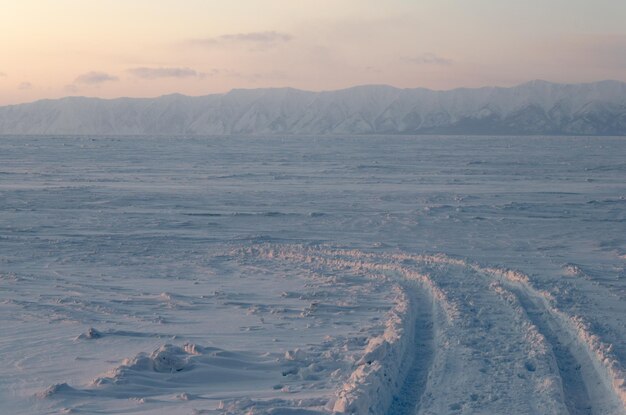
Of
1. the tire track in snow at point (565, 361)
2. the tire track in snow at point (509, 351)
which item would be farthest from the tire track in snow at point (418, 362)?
the tire track in snow at point (565, 361)

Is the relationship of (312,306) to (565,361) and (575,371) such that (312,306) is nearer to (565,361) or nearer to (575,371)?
(565,361)

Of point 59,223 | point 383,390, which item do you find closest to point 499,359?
point 383,390

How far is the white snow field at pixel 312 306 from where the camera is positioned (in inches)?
219

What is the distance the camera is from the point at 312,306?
342 inches

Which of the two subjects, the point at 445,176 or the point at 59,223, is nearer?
the point at 59,223

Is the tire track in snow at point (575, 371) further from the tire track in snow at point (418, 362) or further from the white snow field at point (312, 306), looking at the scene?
the tire track in snow at point (418, 362)

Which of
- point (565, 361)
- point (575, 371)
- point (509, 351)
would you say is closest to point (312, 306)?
point (509, 351)

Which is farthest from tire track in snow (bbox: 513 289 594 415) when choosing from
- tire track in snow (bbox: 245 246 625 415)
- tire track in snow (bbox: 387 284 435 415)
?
tire track in snow (bbox: 387 284 435 415)

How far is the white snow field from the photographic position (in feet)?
18.3

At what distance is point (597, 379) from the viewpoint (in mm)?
5824

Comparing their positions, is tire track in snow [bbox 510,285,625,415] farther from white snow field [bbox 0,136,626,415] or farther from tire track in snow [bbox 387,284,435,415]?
tire track in snow [bbox 387,284,435,415]

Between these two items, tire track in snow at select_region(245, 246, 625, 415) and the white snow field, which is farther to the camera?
the white snow field

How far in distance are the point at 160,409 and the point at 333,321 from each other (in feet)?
10.1

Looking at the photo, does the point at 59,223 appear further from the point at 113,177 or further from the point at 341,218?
the point at 113,177
